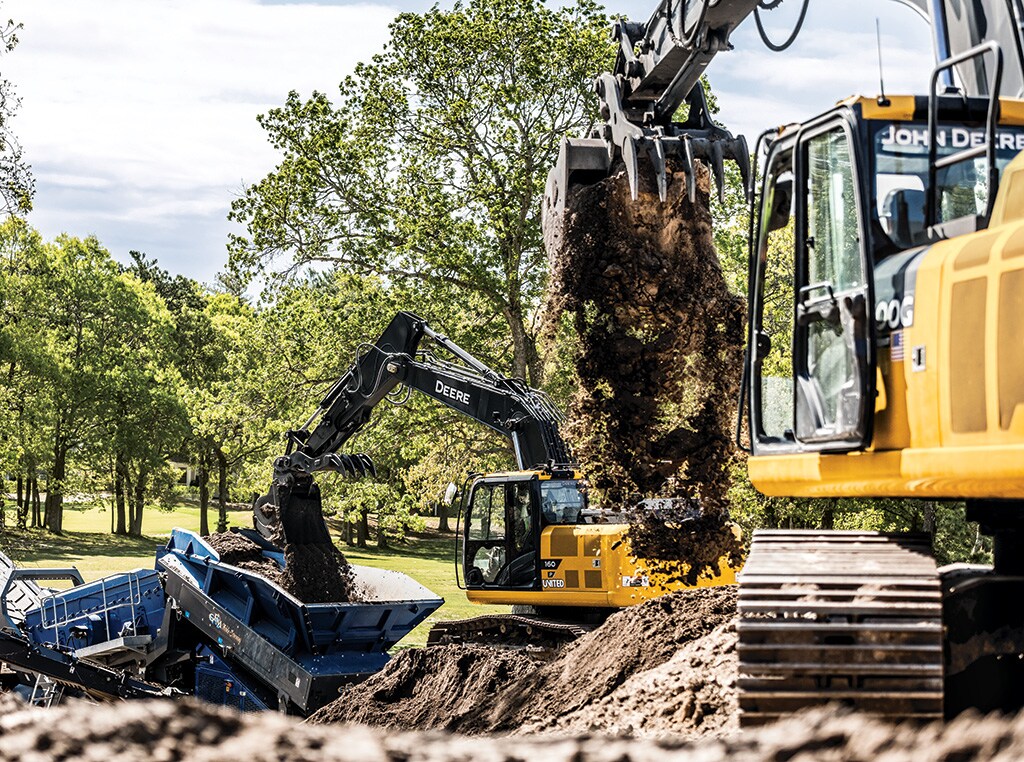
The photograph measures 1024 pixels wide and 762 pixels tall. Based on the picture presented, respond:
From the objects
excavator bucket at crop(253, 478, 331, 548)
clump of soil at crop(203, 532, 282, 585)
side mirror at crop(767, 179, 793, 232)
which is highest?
side mirror at crop(767, 179, 793, 232)

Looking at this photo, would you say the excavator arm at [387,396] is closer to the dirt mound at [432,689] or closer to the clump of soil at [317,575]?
the clump of soil at [317,575]

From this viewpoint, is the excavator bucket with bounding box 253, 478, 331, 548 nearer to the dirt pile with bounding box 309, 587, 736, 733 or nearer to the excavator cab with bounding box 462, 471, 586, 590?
the excavator cab with bounding box 462, 471, 586, 590

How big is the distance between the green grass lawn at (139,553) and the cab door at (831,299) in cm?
1580

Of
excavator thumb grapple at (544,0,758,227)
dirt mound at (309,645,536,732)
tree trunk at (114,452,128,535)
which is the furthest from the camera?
tree trunk at (114,452,128,535)

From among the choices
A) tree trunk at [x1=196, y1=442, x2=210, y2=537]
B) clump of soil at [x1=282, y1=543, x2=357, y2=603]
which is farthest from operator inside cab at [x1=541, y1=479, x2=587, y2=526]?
tree trunk at [x1=196, y1=442, x2=210, y2=537]

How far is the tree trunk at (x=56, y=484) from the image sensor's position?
38.4 m

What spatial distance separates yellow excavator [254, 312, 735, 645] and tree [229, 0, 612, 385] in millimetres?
9167

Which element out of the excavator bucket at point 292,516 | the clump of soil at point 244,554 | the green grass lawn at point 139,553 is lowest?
the green grass lawn at point 139,553

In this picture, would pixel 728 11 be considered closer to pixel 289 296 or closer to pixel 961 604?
pixel 961 604

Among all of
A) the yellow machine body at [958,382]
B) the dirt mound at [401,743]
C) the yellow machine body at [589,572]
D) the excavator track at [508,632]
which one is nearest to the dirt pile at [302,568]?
the excavator track at [508,632]

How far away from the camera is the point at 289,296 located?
24391 mm

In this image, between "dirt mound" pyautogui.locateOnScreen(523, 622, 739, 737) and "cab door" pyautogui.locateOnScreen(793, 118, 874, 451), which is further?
"dirt mound" pyautogui.locateOnScreen(523, 622, 739, 737)

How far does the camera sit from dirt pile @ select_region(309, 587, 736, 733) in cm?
705

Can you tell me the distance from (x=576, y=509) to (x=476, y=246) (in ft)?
36.4
